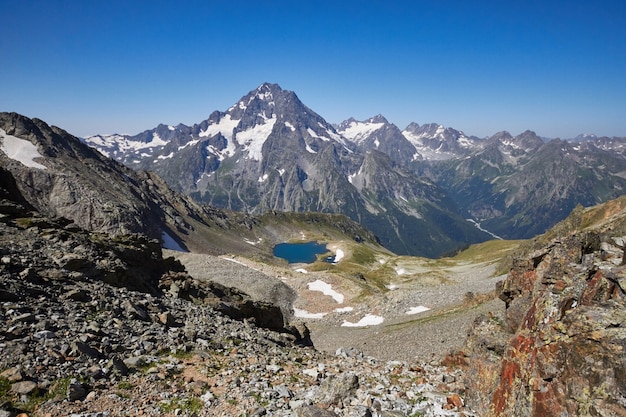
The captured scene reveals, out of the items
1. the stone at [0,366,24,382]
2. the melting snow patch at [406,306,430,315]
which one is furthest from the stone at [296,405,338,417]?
the melting snow patch at [406,306,430,315]

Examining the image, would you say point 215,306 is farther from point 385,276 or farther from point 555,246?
point 385,276

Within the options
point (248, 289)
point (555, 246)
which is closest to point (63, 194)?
point (248, 289)

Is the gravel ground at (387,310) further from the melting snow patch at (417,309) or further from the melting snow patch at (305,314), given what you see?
the melting snow patch at (305,314)

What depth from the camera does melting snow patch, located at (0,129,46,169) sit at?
525 ft

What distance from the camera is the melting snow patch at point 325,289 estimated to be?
8006cm

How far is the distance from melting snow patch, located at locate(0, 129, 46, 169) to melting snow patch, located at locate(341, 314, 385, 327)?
520 feet

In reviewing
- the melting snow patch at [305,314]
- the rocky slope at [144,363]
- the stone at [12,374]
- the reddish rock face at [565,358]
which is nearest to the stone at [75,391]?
the rocky slope at [144,363]

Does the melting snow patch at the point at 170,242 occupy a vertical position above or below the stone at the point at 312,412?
below

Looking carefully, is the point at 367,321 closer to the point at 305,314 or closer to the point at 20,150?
the point at 305,314

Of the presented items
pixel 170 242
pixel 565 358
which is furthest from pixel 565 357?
pixel 170 242

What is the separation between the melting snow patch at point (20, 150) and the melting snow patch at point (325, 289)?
461 feet

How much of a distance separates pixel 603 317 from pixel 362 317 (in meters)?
55.4

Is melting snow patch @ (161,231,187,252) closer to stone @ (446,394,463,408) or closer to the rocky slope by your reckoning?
the rocky slope

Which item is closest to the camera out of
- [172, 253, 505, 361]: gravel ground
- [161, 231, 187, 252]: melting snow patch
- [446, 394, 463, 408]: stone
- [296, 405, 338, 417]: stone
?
[296, 405, 338, 417]: stone
